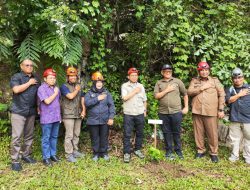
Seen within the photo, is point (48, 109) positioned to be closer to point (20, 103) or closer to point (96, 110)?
point (20, 103)

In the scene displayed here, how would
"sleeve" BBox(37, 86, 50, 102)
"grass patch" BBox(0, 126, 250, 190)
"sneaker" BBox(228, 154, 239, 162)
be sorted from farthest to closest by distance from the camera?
"sneaker" BBox(228, 154, 239, 162) → "sleeve" BBox(37, 86, 50, 102) → "grass patch" BBox(0, 126, 250, 190)

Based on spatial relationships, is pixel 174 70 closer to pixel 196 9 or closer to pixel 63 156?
pixel 196 9

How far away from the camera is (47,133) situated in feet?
17.9

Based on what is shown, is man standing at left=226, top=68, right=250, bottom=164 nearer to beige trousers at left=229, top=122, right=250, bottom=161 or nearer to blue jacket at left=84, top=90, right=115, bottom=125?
beige trousers at left=229, top=122, right=250, bottom=161

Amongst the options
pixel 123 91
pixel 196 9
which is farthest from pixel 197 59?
pixel 123 91

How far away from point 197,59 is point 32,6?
435 centimetres

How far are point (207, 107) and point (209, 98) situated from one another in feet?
0.64

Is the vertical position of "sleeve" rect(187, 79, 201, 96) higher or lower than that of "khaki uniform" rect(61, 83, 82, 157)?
higher

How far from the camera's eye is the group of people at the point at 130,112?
5523mm

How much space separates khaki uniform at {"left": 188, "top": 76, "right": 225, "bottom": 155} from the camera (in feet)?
19.3

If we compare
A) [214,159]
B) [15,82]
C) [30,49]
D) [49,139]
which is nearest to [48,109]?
[49,139]

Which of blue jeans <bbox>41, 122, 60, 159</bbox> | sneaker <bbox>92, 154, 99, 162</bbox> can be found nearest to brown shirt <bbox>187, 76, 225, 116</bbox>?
sneaker <bbox>92, 154, 99, 162</bbox>

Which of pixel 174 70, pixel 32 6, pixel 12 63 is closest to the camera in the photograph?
pixel 32 6

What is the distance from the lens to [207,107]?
5.87 meters
